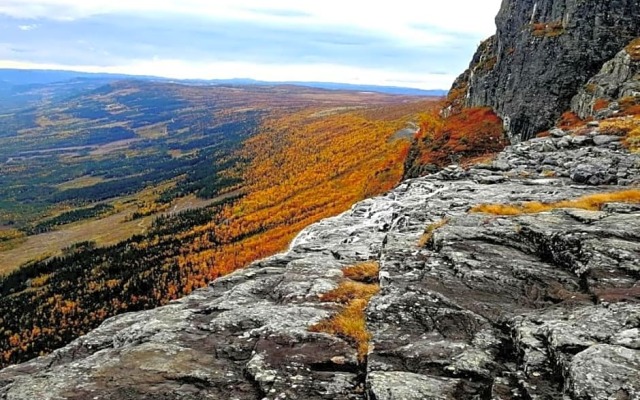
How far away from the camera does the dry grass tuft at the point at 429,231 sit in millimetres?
28233

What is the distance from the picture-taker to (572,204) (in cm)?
3128

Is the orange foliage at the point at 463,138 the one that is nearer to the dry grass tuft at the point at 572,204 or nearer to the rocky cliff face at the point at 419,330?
the dry grass tuft at the point at 572,204

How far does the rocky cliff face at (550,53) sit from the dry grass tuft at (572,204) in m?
50.8

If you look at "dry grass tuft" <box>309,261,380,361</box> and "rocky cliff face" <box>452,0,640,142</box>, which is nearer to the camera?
"dry grass tuft" <box>309,261,380,361</box>

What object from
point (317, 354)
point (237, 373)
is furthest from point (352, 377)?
point (237, 373)

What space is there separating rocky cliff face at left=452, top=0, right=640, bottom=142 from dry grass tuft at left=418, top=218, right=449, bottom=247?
56.3m

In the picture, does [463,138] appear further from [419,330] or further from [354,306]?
[419,330]

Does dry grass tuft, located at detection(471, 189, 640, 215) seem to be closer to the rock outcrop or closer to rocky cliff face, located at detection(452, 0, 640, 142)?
the rock outcrop

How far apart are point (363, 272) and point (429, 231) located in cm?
576

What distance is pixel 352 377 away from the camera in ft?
55.3

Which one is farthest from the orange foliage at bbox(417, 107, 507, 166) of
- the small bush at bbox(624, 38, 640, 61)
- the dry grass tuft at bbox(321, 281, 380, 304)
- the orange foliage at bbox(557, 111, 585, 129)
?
the dry grass tuft at bbox(321, 281, 380, 304)

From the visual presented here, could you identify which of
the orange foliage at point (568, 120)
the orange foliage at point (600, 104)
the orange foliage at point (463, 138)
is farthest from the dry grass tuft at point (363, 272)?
the orange foliage at point (463, 138)

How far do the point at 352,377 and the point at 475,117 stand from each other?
95.4 meters

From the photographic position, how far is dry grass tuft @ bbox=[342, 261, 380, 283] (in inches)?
1021
